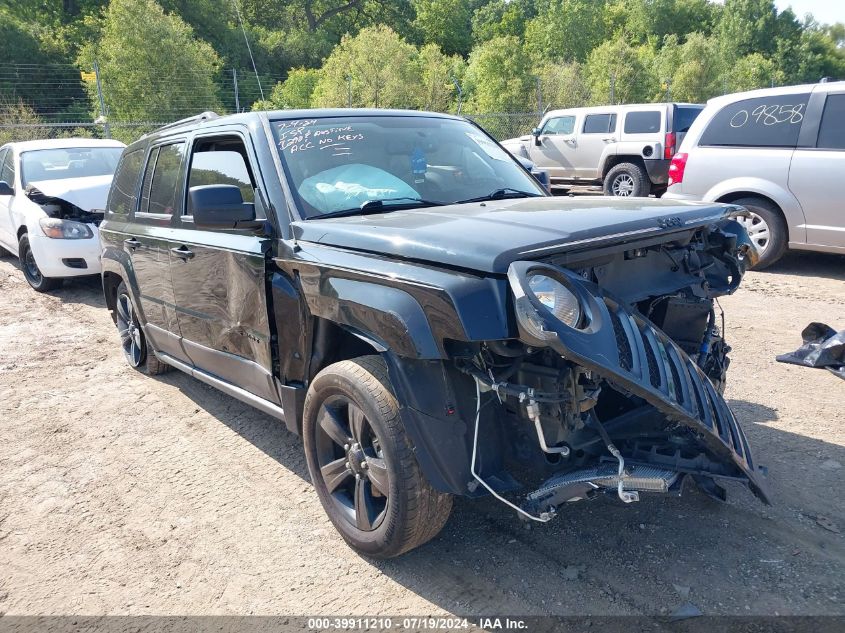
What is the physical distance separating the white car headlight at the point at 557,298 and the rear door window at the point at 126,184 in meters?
3.62

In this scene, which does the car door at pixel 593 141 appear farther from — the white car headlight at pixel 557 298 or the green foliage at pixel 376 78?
the white car headlight at pixel 557 298

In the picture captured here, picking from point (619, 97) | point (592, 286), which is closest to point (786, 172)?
point (592, 286)

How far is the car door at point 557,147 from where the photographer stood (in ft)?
49.7

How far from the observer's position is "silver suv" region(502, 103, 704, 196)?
13.3 meters

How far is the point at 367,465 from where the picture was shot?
9.53 ft

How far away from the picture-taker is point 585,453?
263 cm

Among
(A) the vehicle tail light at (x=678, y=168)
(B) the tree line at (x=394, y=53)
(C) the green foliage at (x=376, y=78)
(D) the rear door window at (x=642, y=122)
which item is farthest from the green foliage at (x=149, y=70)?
(A) the vehicle tail light at (x=678, y=168)

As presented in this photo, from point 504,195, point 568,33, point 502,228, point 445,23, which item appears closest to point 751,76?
point 568,33

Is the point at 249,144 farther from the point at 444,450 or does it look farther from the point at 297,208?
the point at 444,450

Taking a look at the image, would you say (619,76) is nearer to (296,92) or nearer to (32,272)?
(296,92)

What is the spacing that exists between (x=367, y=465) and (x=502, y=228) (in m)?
1.15

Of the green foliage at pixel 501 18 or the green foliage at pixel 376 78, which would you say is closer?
the green foliage at pixel 376 78

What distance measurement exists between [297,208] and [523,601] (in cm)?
202

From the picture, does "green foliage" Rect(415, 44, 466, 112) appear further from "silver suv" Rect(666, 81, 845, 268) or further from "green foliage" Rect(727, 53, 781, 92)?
"green foliage" Rect(727, 53, 781, 92)
